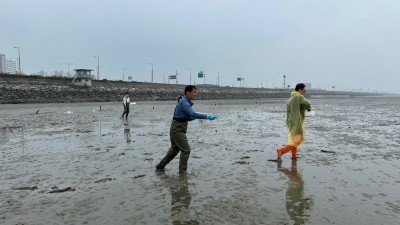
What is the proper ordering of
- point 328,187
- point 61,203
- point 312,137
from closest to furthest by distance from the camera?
point 61,203
point 328,187
point 312,137

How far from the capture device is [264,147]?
34.7 feet

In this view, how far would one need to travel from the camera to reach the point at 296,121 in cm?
838

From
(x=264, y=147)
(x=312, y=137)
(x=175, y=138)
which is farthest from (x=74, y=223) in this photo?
(x=312, y=137)

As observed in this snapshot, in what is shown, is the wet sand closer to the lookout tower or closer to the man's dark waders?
the man's dark waders

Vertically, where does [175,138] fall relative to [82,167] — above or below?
above

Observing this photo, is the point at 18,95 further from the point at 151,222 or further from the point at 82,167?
the point at 151,222

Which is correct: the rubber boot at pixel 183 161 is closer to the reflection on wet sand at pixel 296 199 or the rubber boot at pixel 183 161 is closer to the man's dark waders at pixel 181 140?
the man's dark waders at pixel 181 140

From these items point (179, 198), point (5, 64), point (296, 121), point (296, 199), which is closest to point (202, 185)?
point (179, 198)

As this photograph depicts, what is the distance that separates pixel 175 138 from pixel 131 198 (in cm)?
192

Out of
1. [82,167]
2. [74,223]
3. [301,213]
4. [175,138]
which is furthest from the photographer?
[82,167]

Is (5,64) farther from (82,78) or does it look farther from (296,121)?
(296,121)

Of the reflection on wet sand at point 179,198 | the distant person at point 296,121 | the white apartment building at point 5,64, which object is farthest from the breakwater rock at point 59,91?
the white apartment building at point 5,64

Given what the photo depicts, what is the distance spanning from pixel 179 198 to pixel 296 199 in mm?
1933

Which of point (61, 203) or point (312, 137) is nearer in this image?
point (61, 203)
